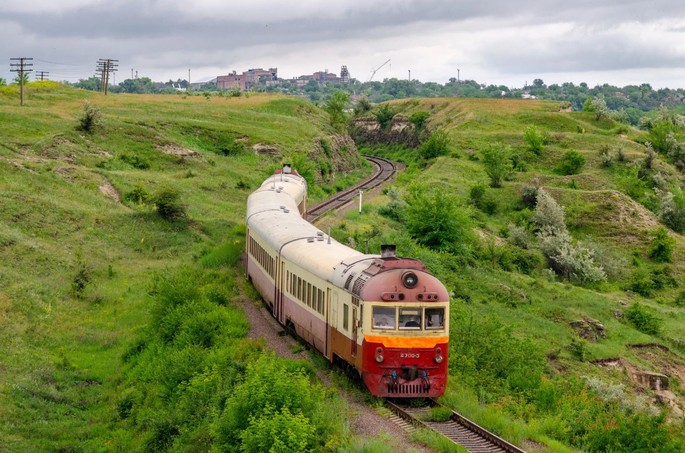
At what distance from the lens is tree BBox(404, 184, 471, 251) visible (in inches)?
2014

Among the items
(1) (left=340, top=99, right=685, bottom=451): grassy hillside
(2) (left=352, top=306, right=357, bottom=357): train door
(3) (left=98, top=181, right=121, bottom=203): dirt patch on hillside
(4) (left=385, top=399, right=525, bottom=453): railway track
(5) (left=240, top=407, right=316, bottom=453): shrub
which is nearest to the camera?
(5) (left=240, top=407, right=316, bottom=453): shrub

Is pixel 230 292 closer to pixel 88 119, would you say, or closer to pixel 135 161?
pixel 135 161

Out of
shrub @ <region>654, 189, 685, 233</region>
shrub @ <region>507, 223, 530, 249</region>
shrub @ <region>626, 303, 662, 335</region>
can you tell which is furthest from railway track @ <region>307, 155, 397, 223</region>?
shrub @ <region>654, 189, 685, 233</region>

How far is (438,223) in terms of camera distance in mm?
51094

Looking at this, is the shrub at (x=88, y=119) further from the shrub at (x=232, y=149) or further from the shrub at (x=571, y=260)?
the shrub at (x=571, y=260)

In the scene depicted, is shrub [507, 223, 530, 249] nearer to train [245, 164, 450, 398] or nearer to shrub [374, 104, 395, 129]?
train [245, 164, 450, 398]

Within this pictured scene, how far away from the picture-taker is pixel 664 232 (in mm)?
69688

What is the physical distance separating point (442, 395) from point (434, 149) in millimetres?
83249

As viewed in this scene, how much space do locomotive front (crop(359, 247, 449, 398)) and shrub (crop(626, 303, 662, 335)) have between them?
2971cm

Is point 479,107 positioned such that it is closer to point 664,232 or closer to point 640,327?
point 664,232

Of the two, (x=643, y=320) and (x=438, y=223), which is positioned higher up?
(x=438, y=223)

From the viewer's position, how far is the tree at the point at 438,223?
5116cm

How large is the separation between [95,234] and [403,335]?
31144mm

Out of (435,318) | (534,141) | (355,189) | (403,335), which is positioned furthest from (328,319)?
(534,141)
